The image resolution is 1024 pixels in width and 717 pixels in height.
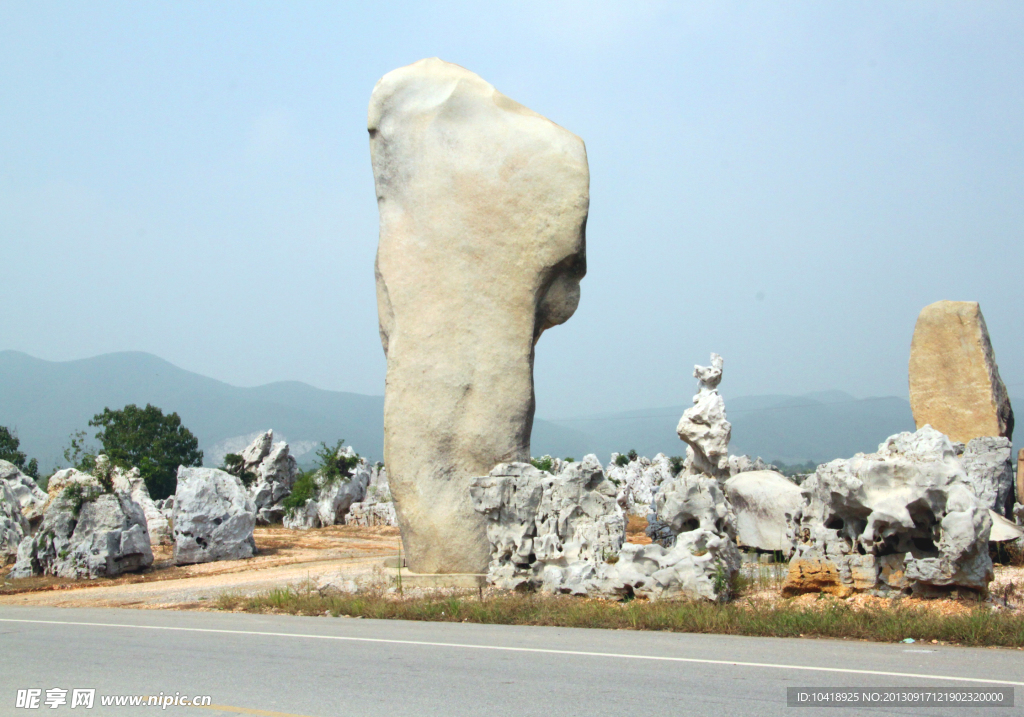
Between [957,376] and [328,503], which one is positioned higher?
[957,376]

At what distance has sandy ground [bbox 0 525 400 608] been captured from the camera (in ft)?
37.6

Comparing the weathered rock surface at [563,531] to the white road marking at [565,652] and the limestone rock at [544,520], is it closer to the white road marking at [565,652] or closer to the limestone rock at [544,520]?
the limestone rock at [544,520]

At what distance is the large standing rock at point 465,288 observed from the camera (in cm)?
1073

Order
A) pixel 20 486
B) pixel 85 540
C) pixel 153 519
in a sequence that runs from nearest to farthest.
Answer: pixel 85 540
pixel 20 486
pixel 153 519

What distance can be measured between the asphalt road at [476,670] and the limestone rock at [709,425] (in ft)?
21.5

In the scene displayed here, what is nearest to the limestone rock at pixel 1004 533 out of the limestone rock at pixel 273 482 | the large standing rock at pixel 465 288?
the large standing rock at pixel 465 288

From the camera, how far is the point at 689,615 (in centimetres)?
767

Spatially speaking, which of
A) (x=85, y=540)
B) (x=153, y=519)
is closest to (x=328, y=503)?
(x=153, y=519)

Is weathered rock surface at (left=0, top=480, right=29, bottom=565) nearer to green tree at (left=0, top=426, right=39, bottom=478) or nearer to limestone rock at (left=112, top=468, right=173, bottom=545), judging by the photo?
limestone rock at (left=112, top=468, right=173, bottom=545)

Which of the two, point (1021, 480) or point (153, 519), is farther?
point (153, 519)

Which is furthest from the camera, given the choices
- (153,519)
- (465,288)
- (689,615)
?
(153,519)

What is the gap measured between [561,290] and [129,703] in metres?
7.50

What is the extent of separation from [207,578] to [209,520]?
245 centimetres

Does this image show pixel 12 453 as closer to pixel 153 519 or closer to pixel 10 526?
pixel 153 519
